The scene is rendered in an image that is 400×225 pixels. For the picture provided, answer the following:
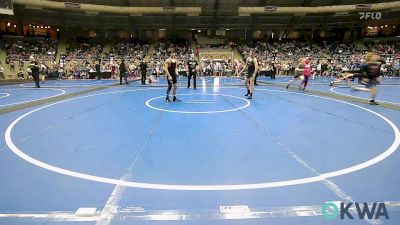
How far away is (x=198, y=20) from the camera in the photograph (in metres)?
40.8

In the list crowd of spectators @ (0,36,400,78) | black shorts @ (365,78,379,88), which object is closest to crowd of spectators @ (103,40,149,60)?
crowd of spectators @ (0,36,400,78)

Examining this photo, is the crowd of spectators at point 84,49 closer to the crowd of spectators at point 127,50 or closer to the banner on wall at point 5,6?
the crowd of spectators at point 127,50

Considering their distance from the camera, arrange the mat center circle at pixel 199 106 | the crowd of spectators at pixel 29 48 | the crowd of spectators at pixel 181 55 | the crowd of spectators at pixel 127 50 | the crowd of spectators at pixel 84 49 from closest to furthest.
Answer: the mat center circle at pixel 199 106 < the crowd of spectators at pixel 181 55 < the crowd of spectators at pixel 29 48 < the crowd of spectators at pixel 84 49 < the crowd of spectators at pixel 127 50

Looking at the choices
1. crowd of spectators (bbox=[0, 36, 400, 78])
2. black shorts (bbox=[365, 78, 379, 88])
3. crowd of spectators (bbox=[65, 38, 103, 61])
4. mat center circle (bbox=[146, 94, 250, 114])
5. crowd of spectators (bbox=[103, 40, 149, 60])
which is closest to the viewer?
mat center circle (bbox=[146, 94, 250, 114])

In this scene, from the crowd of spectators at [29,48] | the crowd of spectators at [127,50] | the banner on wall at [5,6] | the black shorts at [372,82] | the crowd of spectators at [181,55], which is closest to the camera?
the black shorts at [372,82]

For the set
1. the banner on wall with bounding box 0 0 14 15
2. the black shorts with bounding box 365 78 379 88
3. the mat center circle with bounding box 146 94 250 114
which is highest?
the banner on wall with bounding box 0 0 14 15

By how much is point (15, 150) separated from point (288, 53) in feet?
133

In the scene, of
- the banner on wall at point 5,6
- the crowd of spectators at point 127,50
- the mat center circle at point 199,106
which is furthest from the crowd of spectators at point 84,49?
the mat center circle at point 199,106

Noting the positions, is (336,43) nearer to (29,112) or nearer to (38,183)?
(29,112)

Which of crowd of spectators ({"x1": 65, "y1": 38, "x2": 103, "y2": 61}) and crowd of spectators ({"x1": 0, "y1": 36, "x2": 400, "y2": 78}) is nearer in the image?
crowd of spectators ({"x1": 0, "y1": 36, "x2": 400, "y2": 78})

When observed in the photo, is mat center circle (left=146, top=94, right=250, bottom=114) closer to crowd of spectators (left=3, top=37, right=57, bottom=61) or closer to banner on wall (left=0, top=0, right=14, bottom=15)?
banner on wall (left=0, top=0, right=14, bottom=15)

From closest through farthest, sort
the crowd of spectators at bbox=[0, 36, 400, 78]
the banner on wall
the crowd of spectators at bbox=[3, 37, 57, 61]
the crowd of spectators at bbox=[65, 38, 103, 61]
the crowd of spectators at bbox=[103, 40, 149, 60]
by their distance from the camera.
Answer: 1. the banner on wall
2. the crowd of spectators at bbox=[0, 36, 400, 78]
3. the crowd of spectators at bbox=[3, 37, 57, 61]
4. the crowd of spectators at bbox=[65, 38, 103, 61]
5. the crowd of spectators at bbox=[103, 40, 149, 60]

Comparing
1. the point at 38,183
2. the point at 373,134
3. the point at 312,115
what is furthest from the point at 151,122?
the point at 373,134

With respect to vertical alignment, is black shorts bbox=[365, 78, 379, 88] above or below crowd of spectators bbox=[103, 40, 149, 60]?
below
